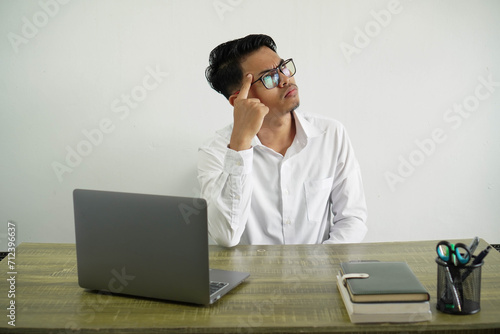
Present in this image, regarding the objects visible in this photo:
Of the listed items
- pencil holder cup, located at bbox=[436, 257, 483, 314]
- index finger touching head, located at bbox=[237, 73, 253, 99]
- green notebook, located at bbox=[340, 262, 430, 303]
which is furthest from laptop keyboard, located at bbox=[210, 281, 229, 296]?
index finger touching head, located at bbox=[237, 73, 253, 99]

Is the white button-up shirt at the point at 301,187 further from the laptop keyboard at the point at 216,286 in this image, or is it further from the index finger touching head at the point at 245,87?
the laptop keyboard at the point at 216,286

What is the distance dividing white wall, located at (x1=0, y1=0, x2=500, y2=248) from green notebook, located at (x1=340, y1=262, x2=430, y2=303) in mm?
1423

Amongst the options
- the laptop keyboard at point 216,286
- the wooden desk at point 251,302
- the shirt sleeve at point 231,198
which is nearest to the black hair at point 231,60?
the shirt sleeve at point 231,198

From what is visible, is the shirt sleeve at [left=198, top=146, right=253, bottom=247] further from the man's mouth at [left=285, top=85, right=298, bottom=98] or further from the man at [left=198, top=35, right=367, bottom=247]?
the man's mouth at [left=285, top=85, right=298, bottom=98]

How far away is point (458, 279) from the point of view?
113 centimetres

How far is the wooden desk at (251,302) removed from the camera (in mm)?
1105

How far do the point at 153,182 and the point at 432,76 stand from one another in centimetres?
150

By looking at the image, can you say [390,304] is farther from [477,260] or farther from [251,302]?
[251,302]

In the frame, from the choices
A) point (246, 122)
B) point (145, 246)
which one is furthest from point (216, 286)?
point (246, 122)

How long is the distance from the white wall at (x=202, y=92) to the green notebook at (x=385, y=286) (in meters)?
1.42

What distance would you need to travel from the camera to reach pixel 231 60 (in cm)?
219

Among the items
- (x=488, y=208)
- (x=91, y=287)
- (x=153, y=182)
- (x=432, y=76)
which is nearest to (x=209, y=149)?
(x=153, y=182)

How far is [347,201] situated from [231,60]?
30.3 inches

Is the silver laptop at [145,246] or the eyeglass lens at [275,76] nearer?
the silver laptop at [145,246]
